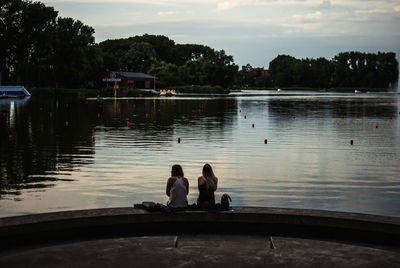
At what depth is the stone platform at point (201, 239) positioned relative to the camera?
772 centimetres

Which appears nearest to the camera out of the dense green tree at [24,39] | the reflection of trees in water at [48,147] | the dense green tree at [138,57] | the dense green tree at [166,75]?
the reflection of trees in water at [48,147]

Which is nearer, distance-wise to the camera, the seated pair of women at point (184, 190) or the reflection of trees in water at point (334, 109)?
the seated pair of women at point (184, 190)

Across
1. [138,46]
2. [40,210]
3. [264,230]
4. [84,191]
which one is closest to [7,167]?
[84,191]

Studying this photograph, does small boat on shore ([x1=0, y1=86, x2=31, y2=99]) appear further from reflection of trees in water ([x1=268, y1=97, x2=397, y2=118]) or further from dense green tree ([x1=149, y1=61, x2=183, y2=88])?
dense green tree ([x1=149, y1=61, x2=183, y2=88])

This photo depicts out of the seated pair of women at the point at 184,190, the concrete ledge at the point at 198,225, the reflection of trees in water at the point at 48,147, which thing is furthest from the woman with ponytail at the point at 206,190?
the reflection of trees in water at the point at 48,147

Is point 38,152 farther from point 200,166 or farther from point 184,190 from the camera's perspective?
point 184,190

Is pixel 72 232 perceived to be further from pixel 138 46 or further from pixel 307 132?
pixel 138 46

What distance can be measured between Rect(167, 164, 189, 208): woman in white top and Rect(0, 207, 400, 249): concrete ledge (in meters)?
0.37

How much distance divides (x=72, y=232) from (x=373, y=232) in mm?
5022

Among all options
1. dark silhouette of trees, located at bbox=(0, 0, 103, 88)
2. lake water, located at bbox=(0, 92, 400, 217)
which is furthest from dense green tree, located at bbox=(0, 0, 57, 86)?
lake water, located at bbox=(0, 92, 400, 217)

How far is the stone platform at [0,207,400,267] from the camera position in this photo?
7.72 metres

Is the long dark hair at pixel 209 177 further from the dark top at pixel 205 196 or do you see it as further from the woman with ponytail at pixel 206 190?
the dark top at pixel 205 196

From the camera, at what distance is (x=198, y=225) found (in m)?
9.41

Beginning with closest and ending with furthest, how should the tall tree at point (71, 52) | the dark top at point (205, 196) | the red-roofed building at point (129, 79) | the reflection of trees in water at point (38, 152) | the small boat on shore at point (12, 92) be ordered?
the dark top at point (205, 196) < the reflection of trees in water at point (38, 152) < the small boat on shore at point (12, 92) < the tall tree at point (71, 52) < the red-roofed building at point (129, 79)
